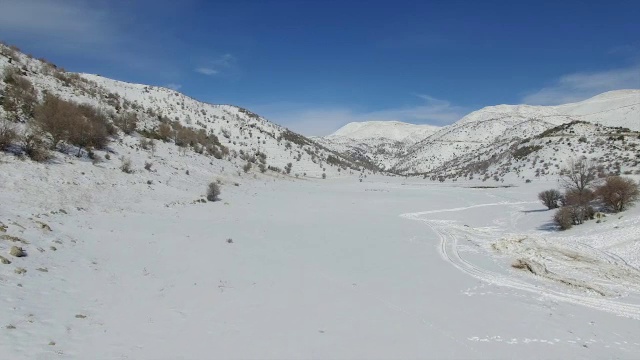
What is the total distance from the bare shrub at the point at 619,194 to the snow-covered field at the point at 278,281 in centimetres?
137

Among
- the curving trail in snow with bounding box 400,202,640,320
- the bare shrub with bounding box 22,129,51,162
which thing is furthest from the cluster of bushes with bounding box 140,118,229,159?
the curving trail in snow with bounding box 400,202,640,320

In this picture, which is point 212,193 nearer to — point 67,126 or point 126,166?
point 126,166

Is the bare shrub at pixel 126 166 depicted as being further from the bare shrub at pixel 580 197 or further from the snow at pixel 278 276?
the bare shrub at pixel 580 197

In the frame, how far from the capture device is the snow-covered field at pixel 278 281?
7418 mm

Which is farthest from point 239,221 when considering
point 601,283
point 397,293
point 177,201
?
point 601,283

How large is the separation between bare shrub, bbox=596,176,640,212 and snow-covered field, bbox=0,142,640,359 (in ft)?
4.48

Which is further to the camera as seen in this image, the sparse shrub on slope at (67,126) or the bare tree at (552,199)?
the bare tree at (552,199)

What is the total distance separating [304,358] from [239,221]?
1253cm

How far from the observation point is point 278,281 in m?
11.4

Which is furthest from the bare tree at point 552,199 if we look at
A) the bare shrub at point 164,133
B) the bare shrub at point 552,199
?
the bare shrub at point 164,133

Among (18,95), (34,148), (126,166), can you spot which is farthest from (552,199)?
(18,95)

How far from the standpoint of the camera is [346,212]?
24.8 m

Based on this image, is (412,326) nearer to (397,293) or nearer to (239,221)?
(397,293)

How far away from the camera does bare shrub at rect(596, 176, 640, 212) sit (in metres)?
19.9
